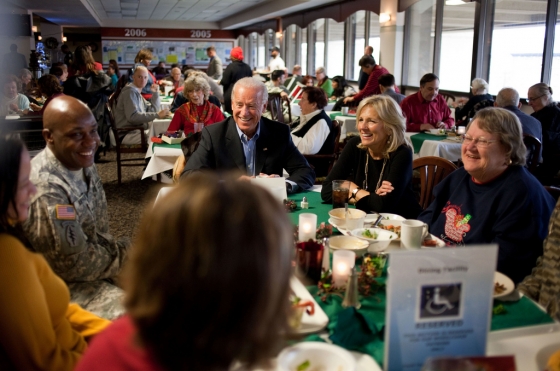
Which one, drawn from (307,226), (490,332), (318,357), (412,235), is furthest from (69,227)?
(490,332)

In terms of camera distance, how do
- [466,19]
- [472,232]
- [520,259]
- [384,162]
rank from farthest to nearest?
1. [466,19]
2. [384,162]
3. [472,232]
4. [520,259]

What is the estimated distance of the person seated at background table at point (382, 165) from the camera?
2459 millimetres

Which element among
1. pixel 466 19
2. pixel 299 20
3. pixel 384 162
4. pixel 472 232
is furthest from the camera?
pixel 299 20

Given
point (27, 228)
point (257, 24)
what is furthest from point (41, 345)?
point (257, 24)

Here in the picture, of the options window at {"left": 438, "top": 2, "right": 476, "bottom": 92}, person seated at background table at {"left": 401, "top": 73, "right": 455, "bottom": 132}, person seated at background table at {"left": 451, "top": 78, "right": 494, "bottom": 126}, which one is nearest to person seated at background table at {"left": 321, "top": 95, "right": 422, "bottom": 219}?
person seated at background table at {"left": 401, "top": 73, "right": 455, "bottom": 132}

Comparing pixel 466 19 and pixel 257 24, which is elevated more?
pixel 257 24

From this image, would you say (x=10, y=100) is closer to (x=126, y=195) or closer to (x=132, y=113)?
(x=132, y=113)

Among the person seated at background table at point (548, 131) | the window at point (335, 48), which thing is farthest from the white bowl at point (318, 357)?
the window at point (335, 48)

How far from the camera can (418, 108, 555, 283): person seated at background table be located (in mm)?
1844

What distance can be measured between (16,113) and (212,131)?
15.1ft

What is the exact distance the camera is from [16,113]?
6438 millimetres

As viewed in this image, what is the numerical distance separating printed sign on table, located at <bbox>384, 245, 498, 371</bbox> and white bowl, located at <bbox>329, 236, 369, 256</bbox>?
71cm

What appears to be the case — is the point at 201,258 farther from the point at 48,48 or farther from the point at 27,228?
the point at 48,48

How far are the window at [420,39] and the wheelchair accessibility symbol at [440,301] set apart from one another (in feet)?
30.5
